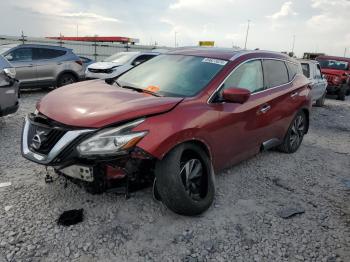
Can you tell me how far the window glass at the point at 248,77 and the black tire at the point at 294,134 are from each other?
4.50 ft

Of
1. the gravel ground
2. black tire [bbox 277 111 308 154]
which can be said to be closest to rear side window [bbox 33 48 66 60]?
the gravel ground

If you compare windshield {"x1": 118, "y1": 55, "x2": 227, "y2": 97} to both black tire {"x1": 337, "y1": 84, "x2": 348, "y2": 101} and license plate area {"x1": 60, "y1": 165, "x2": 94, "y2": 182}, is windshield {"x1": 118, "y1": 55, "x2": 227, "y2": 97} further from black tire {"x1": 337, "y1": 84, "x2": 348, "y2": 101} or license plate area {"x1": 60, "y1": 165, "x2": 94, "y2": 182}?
black tire {"x1": 337, "y1": 84, "x2": 348, "y2": 101}

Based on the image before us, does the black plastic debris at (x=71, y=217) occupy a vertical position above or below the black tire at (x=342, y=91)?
below

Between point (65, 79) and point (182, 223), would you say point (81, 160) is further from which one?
point (65, 79)

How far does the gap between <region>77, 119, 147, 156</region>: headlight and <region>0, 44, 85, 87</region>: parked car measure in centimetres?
843

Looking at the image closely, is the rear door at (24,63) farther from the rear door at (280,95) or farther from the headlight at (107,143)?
the headlight at (107,143)

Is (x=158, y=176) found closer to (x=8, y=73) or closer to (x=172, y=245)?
(x=172, y=245)

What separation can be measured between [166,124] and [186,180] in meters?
0.63

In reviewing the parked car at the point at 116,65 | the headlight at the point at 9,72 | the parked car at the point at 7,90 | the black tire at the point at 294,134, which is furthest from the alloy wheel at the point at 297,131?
the parked car at the point at 116,65

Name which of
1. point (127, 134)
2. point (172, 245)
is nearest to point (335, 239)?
point (172, 245)

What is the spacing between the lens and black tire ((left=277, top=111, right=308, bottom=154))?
5.87 m

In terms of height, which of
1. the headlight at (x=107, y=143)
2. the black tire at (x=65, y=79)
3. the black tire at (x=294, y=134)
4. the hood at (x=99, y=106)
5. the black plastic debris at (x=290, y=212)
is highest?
the hood at (x=99, y=106)

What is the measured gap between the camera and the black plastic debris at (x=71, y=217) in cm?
335

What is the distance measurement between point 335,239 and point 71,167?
2601mm
